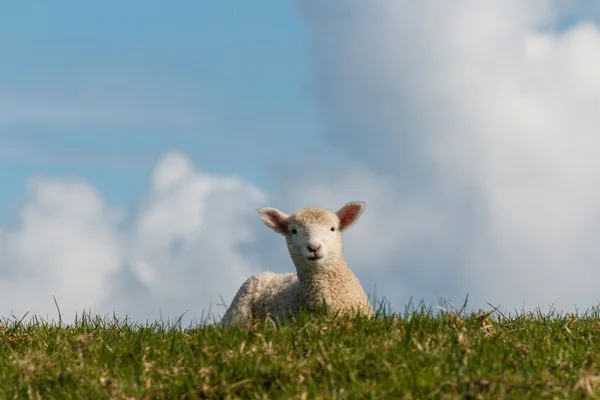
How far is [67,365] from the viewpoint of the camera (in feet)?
26.9

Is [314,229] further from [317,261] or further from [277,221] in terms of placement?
[277,221]

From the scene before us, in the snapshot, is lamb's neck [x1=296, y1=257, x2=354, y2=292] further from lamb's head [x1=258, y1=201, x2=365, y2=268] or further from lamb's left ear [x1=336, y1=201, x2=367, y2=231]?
lamb's left ear [x1=336, y1=201, x2=367, y2=231]

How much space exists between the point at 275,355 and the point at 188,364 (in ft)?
2.53

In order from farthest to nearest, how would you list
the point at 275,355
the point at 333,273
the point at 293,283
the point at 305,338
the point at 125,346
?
1. the point at 293,283
2. the point at 333,273
3. the point at 125,346
4. the point at 305,338
5. the point at 275,355

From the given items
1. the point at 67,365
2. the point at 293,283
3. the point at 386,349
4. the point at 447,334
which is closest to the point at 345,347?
the point at 386,349

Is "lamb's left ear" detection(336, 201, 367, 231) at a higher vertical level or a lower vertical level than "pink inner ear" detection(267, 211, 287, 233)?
higher

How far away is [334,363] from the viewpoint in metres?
7.58

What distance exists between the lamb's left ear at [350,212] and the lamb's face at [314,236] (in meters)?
0.14

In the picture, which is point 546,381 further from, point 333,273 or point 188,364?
point 333,273

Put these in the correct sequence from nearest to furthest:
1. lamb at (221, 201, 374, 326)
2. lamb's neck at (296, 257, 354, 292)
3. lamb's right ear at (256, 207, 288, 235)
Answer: lamb at (221, 201, 374, 326) < lamb's neck at (296, 257, 354, 292) < lamb's right ear at (256, 207, 288, 235)

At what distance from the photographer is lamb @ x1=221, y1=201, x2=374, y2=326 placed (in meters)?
10.8

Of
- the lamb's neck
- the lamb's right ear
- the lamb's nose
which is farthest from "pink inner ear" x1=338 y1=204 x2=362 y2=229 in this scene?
the lamb's nose

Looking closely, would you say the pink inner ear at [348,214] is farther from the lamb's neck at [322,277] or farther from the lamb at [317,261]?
the lamb's neck at [322,277]

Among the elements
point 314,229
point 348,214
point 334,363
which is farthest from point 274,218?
point 334,363
